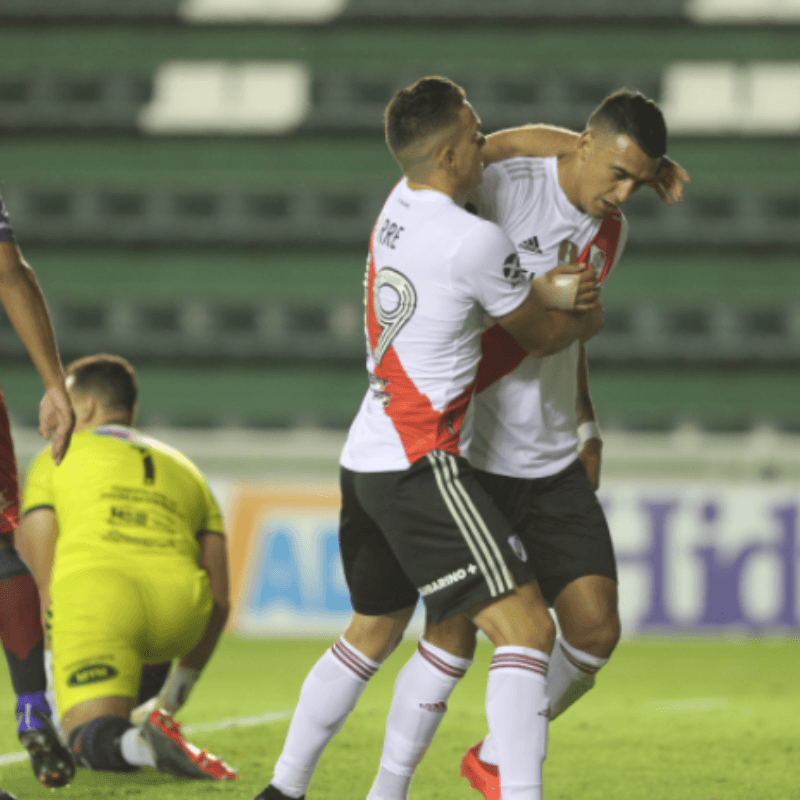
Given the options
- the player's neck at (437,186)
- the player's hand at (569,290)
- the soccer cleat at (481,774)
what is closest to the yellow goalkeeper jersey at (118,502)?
the soccer cleat at (481,774)

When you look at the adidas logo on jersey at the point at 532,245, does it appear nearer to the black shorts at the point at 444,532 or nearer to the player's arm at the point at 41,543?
the black shorts at the point at 444,532

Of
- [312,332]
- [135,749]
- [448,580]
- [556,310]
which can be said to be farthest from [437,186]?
[312,332]

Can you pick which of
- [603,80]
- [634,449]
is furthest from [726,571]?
[603,80]

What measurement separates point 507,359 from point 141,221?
1300 centimetres

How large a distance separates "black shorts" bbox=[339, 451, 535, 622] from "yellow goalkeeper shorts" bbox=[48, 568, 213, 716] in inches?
46.5

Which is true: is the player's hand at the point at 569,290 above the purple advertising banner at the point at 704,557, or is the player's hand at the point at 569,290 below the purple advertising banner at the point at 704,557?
above

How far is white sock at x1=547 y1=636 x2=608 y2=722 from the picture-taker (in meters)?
3.41

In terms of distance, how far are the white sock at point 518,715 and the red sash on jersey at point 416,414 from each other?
506 mm

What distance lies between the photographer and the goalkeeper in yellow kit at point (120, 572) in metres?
3.77

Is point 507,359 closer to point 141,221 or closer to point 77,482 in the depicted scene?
point 77,482

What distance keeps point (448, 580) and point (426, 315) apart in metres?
0.62

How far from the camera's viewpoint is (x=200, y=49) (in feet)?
53.0

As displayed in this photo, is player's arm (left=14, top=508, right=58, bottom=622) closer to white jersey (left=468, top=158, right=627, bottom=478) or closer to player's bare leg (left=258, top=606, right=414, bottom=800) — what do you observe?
player's bare leg (left=258, top=606, right=414, bottom=800)

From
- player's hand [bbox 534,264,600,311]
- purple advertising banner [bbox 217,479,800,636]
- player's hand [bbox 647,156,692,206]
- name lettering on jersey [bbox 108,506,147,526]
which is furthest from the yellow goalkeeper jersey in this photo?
purple advertising banner [bbox 217,479,800,636]
